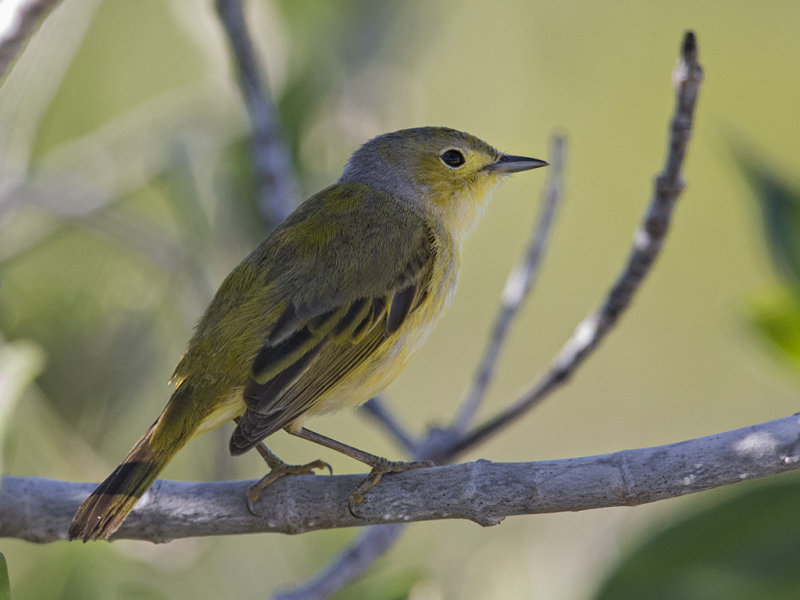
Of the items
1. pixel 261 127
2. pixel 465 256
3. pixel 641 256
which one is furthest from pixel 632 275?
pixel 465 256

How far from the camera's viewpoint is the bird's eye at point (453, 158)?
150 inches

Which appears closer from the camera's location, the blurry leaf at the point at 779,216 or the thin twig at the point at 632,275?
the thin twig at the point at 632,275

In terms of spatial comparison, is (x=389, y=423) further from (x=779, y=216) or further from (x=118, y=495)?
(x=779, y=216)

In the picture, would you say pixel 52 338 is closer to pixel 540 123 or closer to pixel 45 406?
pixel 45 406

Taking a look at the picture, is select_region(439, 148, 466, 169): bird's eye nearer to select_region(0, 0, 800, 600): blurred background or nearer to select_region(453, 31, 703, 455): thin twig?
select_region(0, 0, 800, 600): blurred background

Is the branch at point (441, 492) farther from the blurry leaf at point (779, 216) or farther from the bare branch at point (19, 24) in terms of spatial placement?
the bare branch at point (19, 24)

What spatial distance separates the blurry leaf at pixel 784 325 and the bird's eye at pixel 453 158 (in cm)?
141

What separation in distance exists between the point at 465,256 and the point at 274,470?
12.2ft

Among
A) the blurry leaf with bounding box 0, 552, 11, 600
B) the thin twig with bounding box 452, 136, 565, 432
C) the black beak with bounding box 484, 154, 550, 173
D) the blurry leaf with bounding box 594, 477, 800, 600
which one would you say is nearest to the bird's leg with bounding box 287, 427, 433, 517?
the thin twig with bounding box 452, 136, 565, 432

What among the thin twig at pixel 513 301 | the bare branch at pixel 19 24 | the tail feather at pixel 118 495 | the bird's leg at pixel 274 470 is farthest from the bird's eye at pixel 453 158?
the bare branch at pixel 19 24

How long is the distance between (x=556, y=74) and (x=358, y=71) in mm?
2352

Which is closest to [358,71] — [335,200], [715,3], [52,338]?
[335,200]

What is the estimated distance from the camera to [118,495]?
240cm

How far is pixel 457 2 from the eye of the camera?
21.3 ft
